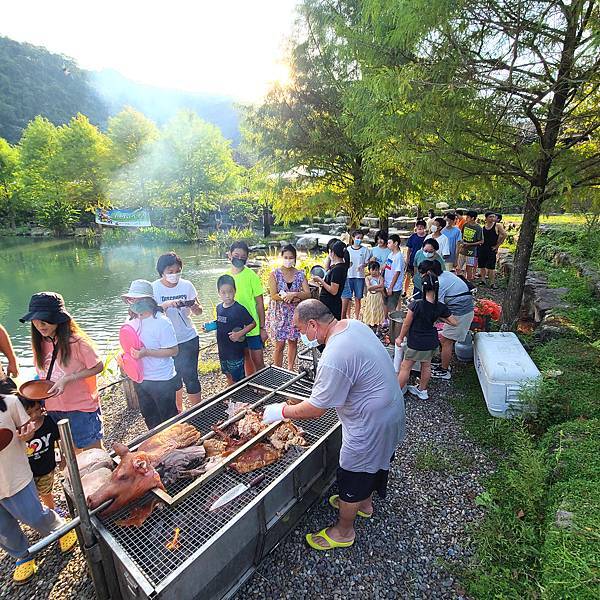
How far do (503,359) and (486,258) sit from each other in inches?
235

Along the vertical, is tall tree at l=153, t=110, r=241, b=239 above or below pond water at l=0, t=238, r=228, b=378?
above

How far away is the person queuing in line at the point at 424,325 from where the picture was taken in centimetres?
450

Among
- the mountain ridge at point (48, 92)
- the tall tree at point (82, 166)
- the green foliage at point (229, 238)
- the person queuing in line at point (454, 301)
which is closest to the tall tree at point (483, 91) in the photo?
the person queuing in line at point (454, 301)

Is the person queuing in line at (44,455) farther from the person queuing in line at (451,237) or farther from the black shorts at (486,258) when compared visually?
the black shorts at (486,258)

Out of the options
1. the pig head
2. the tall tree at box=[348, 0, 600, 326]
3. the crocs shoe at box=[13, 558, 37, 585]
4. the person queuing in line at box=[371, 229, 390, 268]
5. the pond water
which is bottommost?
the pond water

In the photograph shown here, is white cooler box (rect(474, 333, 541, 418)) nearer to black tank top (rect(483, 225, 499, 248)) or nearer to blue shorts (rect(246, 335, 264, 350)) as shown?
blue shorts (rect(246, 335, 264, 350))

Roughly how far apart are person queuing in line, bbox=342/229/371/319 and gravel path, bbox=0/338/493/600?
13.7 ft

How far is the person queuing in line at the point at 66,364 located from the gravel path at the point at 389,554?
105cm

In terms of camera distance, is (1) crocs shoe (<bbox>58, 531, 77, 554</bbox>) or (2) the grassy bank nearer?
(2) the grassy bank

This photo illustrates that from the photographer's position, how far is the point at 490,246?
904cm

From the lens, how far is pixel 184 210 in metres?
31.3

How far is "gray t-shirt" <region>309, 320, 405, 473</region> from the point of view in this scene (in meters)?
2.46

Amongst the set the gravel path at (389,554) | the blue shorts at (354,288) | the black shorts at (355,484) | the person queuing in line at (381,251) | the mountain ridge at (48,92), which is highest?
the mountain ridge at (48,92)

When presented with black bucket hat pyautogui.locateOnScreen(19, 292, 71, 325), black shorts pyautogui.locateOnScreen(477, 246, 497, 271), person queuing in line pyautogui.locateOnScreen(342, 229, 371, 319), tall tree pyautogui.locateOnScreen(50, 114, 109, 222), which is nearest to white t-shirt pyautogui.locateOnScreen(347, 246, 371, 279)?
person queuing in line pyautogui.locateOnScreen(342, 229, 371, 319)
